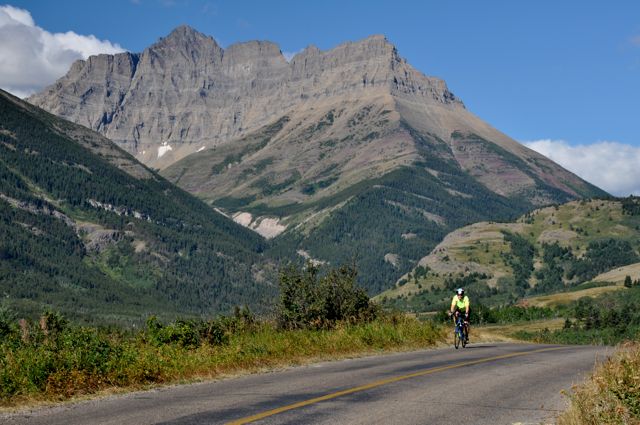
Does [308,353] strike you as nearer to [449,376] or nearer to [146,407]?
[449,376]

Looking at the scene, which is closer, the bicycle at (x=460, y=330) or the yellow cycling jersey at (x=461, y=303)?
the bicycle at (x=460, y=330)

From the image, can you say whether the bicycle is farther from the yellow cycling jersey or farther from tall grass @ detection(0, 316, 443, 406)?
tall grass @ detection(0, 316, 443, 406)

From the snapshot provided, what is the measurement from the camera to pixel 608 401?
13.6 metres

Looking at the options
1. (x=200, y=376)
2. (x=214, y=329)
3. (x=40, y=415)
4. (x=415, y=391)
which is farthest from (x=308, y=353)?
(x=40, y=415)

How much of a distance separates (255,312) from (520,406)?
1953cm

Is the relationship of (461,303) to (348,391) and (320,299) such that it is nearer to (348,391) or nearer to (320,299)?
(320,299)

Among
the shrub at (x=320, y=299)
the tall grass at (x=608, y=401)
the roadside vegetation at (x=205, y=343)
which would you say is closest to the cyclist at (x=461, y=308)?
the roadside vegetation at (x=205, y=343)

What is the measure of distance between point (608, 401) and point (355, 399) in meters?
5.56

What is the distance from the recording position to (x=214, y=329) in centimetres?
2688

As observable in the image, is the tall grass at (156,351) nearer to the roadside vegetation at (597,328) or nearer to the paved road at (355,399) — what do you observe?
the paved road at (355,399)

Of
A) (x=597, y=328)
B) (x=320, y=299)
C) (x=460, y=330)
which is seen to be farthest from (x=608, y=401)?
(x=597, y=328)

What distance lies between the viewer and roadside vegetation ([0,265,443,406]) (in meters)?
17.5

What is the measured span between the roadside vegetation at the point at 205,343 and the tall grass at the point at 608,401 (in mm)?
10387

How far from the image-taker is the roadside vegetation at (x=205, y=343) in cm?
1753
